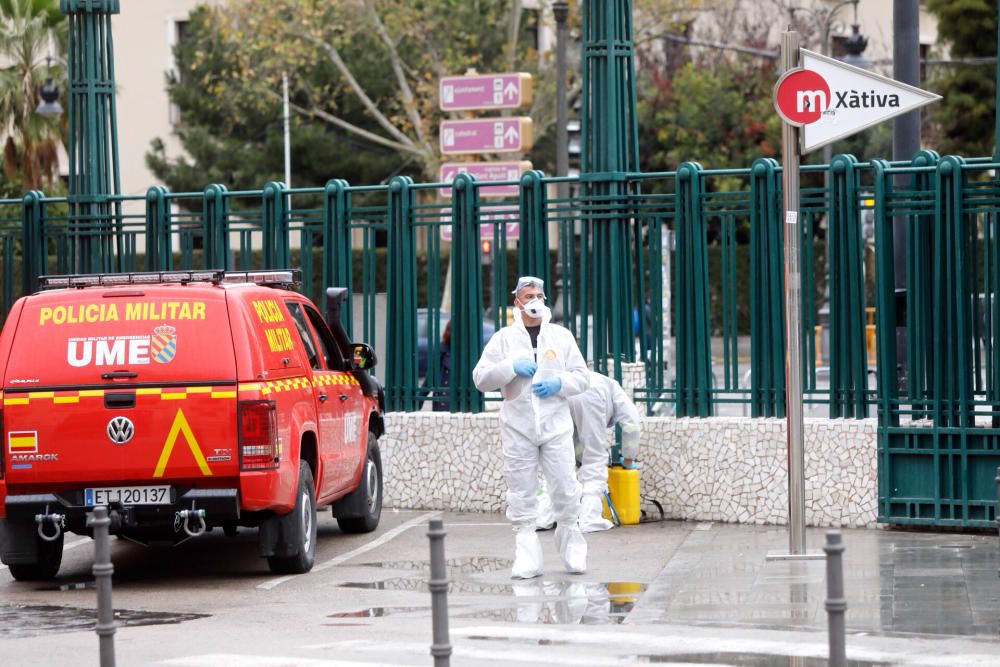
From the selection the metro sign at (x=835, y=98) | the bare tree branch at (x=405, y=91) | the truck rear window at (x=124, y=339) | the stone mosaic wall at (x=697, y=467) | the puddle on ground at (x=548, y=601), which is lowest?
the puddle on ground at (x=548, y=601)

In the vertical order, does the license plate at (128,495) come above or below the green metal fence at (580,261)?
below

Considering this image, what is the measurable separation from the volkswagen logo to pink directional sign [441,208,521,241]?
455cm

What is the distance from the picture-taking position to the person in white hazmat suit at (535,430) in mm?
10734

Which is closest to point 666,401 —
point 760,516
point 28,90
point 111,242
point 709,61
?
point 760,516

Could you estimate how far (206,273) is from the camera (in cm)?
1124

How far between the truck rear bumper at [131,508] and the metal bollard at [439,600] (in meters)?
3.97

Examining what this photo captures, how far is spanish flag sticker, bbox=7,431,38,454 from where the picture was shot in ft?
34.3

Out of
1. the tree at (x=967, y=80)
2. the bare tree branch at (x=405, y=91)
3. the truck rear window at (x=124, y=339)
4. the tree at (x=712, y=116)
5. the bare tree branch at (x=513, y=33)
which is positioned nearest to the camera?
the truck rear window at (x=124, y=339)

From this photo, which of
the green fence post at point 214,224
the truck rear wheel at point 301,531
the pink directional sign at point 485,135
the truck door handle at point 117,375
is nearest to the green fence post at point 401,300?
the green fence post at point 214,224

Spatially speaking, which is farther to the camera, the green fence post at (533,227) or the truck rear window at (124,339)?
the green fence post at (533,227)

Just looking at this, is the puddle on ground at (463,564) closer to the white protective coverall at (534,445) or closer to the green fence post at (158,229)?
the white protective coverall at (534,445)

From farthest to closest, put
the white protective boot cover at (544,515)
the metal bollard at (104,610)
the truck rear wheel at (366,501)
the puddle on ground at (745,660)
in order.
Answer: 1. the truck rear wheel at (366,501)
2. the white protective boot cover at (544,515)
3. the puddle on ground at (745,660)
4. the metal bollard at (104,610)

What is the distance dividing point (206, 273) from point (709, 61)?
38.7 meters

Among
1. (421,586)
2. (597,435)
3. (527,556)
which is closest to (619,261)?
(597,435)
